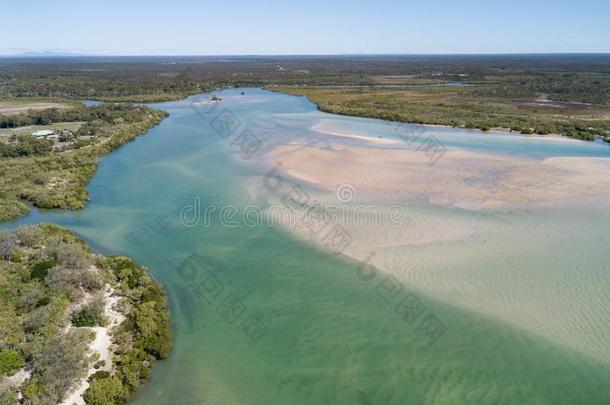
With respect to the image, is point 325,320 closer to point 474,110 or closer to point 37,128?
point 37,128

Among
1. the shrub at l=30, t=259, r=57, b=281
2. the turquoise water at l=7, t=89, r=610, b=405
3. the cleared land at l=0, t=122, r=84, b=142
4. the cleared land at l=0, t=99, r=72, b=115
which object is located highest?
the cleared land at l=0, t=99, r=72, b=115

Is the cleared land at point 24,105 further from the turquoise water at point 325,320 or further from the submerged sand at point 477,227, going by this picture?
the submerged sand at point 477,227

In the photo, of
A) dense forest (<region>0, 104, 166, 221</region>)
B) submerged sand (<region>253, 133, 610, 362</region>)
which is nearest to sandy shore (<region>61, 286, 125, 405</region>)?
submerged sand (<region>253, 133, 610, 362</region>)

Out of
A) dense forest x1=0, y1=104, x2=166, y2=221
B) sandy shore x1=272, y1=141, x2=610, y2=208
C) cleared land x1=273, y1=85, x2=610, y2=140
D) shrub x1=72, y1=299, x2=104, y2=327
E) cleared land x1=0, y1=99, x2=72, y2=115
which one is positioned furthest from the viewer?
cleared land x1=0, y1=99, x2=72, y2=115

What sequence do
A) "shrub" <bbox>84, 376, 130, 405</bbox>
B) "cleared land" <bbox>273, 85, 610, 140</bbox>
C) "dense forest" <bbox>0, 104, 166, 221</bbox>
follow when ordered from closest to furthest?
"shrub" <bbox>84, 376, 130, 405</bbox> < "dense forest" <bbox>0, 104, 166, 221</bbox> < "cleared land" <bbox>273, 85, 610, 140</bbox>

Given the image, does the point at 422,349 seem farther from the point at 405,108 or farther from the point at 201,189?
the point at 405,108

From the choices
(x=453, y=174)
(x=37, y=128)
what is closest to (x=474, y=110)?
(x=453, y=174)

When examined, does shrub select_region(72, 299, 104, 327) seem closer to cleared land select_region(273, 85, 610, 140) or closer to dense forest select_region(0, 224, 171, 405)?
dense forest select_region(0, 224, 171, 405)
